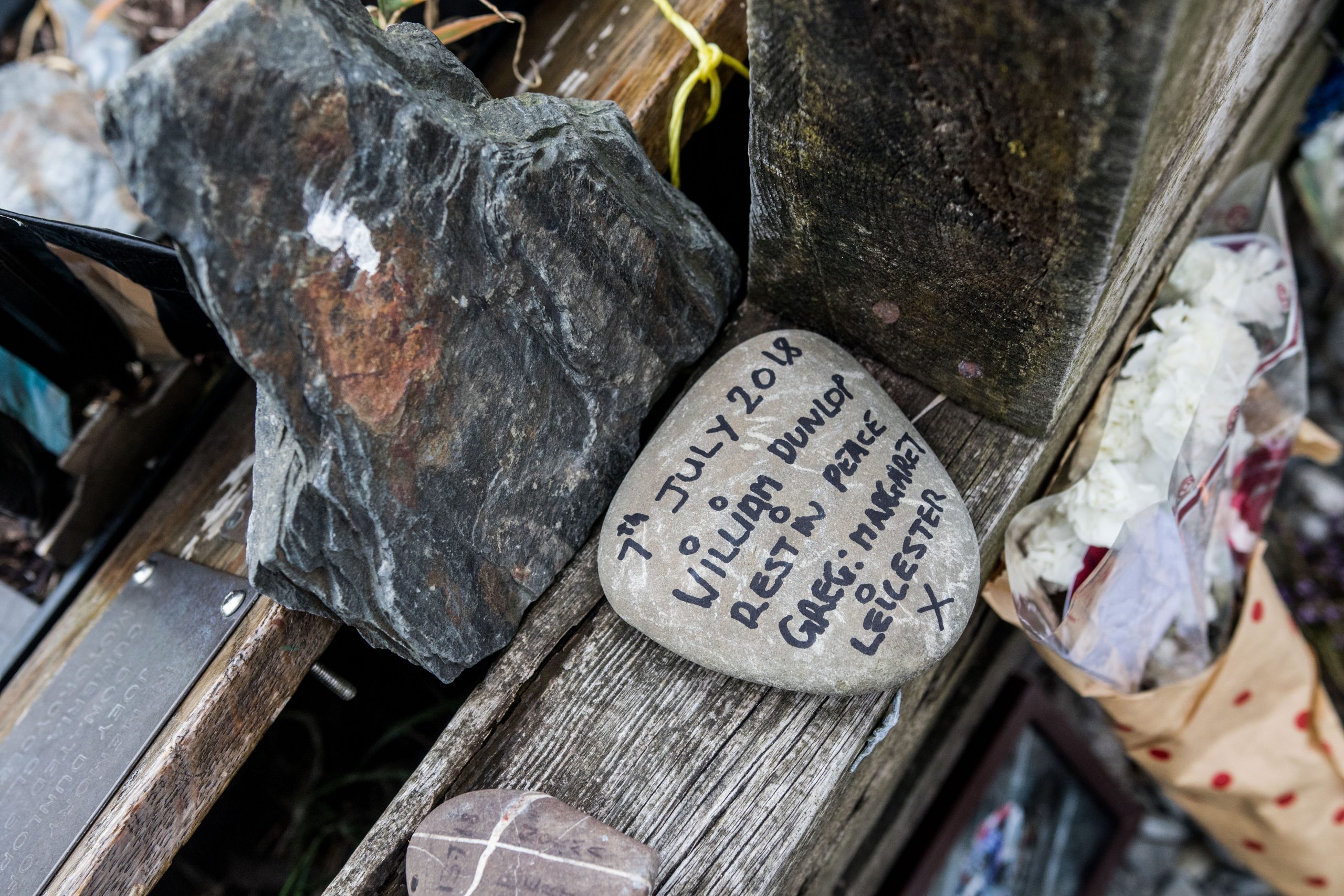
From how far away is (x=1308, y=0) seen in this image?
5.80 ft

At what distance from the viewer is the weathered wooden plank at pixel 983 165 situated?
2.63 ft

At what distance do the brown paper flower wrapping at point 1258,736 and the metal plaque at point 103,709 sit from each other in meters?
1.43

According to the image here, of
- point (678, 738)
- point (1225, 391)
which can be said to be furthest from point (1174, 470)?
point (678, 738)

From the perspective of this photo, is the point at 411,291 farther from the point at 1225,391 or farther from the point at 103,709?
the point at 1225,391

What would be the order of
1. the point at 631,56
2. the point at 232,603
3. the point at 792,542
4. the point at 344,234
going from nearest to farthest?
the point at 344,234, the point at 792,542, the point at 232,603, the point at 631,56

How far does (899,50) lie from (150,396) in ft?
4.95

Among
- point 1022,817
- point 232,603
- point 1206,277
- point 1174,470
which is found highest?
point 1206,277

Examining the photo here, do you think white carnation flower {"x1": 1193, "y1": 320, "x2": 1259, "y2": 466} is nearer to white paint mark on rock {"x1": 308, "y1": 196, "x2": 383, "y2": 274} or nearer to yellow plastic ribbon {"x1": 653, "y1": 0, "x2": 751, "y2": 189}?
yellow plastic ribbon {"x1": 653, "y1": 0, "x2": 751, "y2": 189}

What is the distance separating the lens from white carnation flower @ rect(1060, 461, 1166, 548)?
1.39 m

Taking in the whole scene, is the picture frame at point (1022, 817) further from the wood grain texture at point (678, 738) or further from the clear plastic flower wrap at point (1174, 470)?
the wood grain texture at point (678, 738)

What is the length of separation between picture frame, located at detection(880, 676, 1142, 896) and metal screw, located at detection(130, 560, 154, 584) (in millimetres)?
1761

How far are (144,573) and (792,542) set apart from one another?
106 cm

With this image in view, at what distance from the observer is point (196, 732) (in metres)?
1.15

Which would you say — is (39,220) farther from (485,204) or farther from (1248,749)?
(1248,749)
